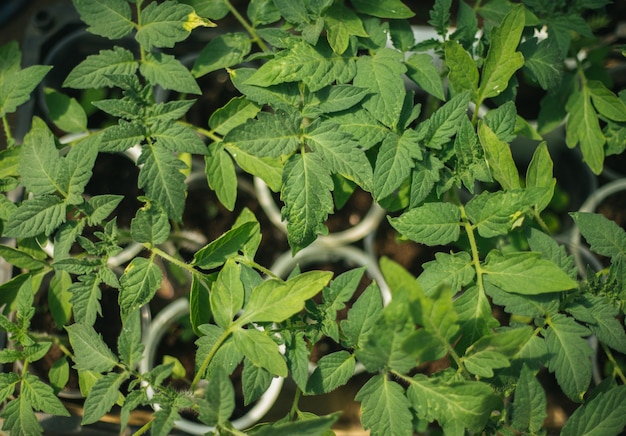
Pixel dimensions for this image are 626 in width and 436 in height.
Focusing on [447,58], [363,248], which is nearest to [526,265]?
[447,58]

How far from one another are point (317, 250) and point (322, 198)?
474 mm

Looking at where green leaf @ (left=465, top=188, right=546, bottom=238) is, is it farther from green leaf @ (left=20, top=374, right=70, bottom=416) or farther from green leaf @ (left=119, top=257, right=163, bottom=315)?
green leaf @ (left=20, top=374, right=70, bottom=416)

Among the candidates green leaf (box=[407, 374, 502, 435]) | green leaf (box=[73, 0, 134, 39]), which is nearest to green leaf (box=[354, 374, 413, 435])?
green leaf (box=[407, 374, 502, 435])

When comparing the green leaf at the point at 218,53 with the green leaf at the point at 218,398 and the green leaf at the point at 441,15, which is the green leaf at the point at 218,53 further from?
the green leaf at the point at 218,398

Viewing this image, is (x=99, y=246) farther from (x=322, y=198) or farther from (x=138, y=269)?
(x=322, y=198)

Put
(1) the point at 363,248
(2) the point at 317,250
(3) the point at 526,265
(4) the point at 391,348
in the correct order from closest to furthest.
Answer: (4) the point at 391,348, (3) the point at 526,265, (2) the point at 317,250, (1) the point at 363,248

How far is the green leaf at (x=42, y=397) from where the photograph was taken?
0.95 m

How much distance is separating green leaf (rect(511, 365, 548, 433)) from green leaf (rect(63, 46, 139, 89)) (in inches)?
35.5

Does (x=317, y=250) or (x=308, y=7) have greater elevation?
(x=308, y=7)

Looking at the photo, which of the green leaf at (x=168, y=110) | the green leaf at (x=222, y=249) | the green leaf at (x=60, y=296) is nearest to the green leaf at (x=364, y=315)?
the green leaf at (x=222, y=249)

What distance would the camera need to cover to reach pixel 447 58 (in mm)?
955

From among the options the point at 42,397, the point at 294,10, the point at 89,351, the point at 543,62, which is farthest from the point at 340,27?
the point at 42,397

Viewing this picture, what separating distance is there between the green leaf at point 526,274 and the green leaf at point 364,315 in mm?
207

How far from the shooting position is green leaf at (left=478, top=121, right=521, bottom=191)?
895 mm
